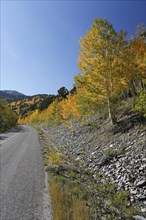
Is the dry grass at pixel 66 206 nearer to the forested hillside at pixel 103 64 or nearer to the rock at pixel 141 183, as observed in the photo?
the rock at pixel 141 183

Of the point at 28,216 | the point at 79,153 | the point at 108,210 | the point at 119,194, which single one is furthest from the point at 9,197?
the point at 79,153

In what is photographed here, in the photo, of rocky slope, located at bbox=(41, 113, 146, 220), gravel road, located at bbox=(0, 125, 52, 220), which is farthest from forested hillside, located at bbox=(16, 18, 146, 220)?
gravel road, located at bbox=(0, 125, 52, 220)

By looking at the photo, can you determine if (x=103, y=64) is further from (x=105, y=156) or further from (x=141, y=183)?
(x=141, y=183)

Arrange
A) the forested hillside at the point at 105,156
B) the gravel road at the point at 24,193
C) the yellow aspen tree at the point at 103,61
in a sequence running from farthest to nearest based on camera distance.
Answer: the yellow aspen tree at the point at 103,61 → the forested hillside at the point at 105,156 → the gravel road at the point at 24,193

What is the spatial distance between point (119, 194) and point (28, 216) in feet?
12.3

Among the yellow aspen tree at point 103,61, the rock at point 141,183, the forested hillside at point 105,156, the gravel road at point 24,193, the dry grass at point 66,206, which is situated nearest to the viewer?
the dry grass at point 66,206

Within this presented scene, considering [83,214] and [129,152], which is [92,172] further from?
[83,214]

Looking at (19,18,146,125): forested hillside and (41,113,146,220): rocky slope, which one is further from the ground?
(19,18,146,125): forested hillside

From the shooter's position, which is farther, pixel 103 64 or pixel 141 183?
pixel 103 64

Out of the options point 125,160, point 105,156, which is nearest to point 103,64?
point 105,156

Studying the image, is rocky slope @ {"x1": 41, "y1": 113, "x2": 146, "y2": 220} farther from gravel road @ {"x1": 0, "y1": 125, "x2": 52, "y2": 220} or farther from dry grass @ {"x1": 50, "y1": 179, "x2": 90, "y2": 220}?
gravel road @ {"x1": 0, "y1": 125, "x2": 52, "y2": 220}

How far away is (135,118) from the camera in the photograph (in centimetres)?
1733

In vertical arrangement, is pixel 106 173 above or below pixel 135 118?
below

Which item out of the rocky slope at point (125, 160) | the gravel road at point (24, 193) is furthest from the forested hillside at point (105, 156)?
the gravel road at point (24, 193)
